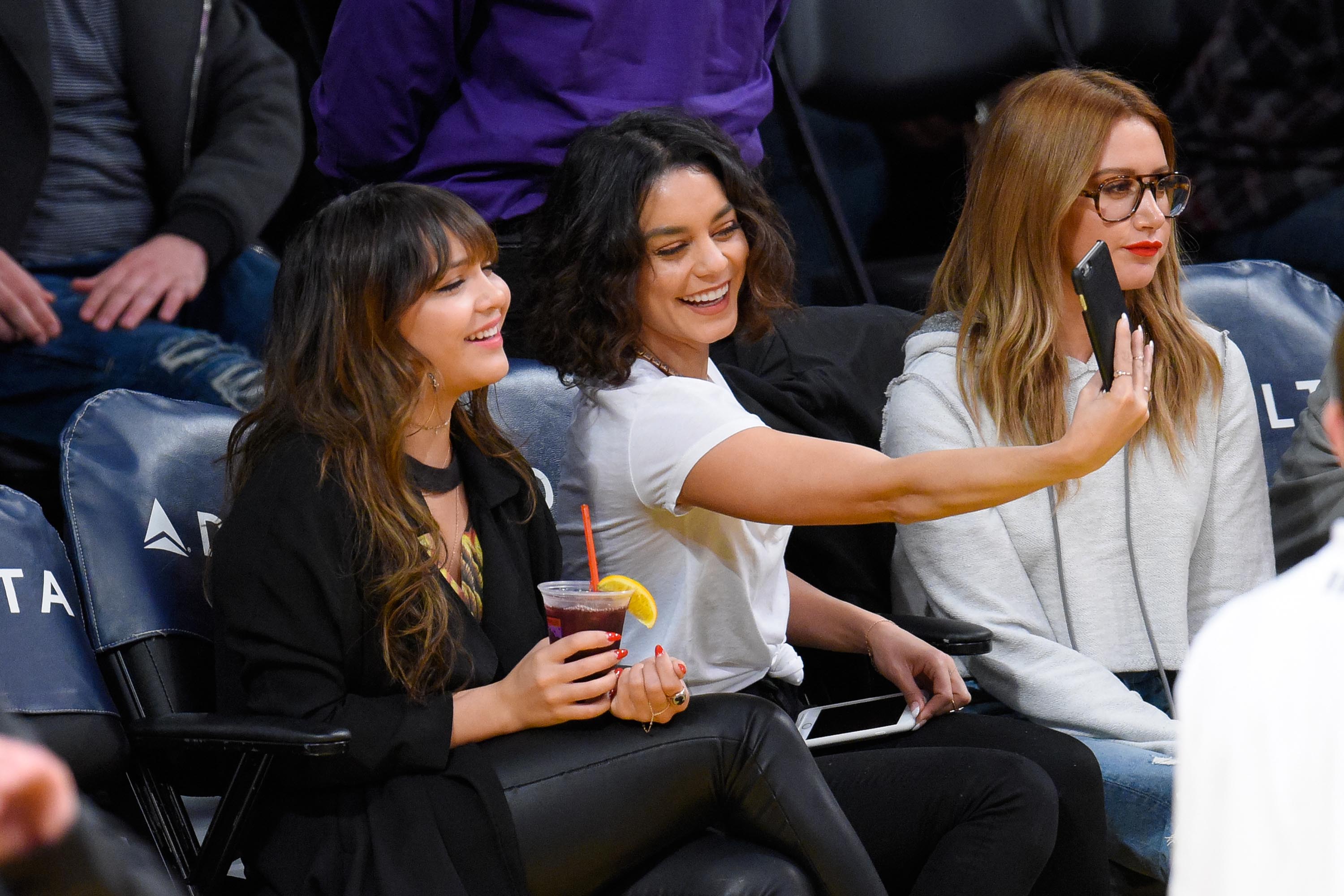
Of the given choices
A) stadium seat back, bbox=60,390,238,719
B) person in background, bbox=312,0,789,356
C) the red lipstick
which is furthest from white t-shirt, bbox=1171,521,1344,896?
person in background, bbox=312,0,789,356

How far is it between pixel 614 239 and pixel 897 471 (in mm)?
504

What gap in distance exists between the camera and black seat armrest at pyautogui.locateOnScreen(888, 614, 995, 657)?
81.0 inches

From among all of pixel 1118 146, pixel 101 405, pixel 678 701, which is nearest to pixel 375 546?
pixel 678 701

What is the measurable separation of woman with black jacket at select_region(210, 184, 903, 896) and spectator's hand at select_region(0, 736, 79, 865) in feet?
3.03

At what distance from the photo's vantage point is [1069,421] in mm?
2291

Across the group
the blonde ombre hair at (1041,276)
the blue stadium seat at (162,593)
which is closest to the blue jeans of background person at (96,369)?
the blue stadium seat at (162,593)

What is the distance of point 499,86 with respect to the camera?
251 centimetres

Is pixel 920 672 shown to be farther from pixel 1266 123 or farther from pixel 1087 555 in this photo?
pixel 1266 123

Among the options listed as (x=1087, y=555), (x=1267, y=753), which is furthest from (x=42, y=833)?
(x=1087, y=555)

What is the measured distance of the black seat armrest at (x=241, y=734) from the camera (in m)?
1.54

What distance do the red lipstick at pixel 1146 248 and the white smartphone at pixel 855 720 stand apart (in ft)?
2.47

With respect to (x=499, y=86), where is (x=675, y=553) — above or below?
below

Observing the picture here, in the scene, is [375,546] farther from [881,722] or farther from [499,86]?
[499,86]

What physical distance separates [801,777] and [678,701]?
0.51ft
